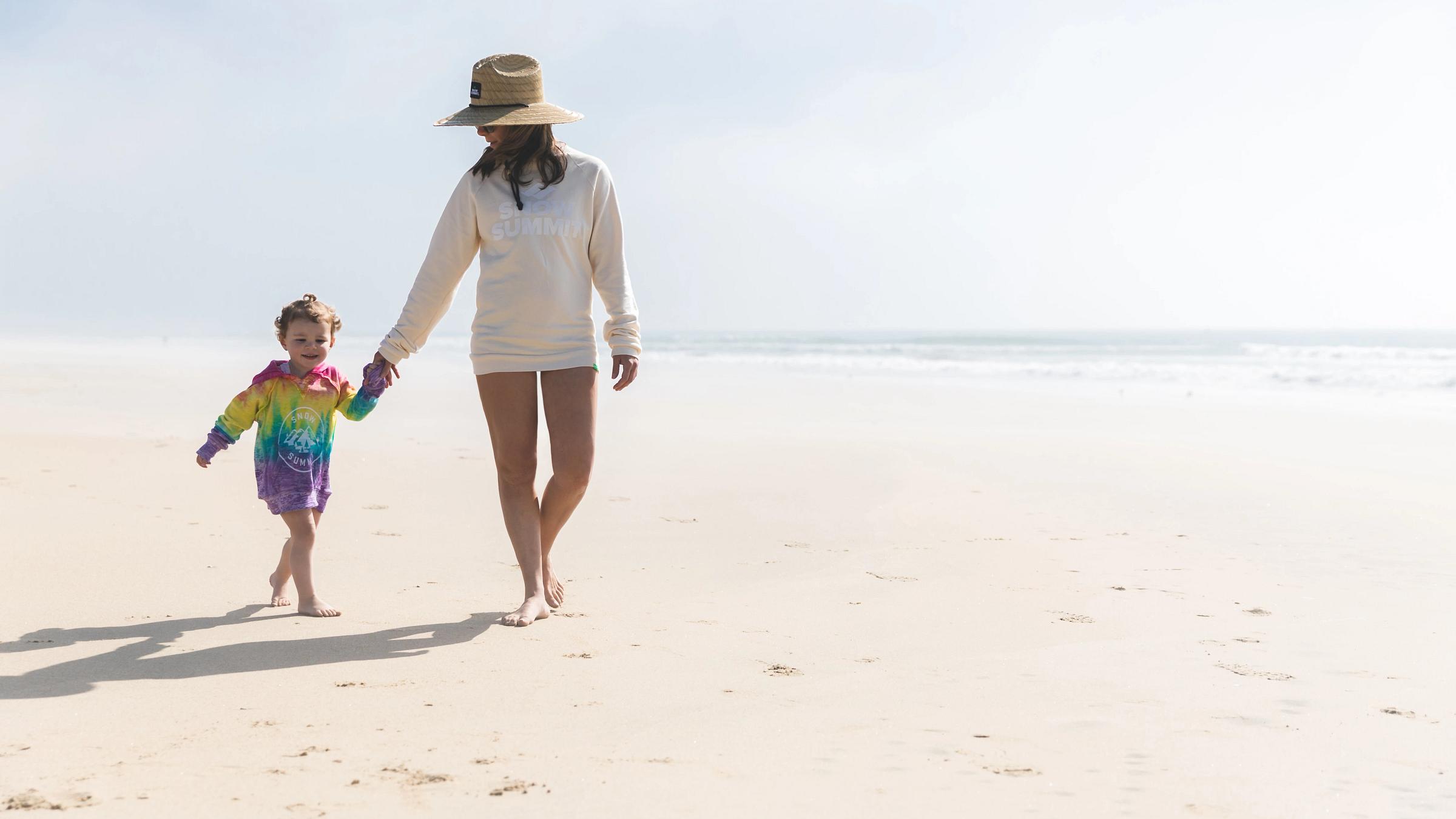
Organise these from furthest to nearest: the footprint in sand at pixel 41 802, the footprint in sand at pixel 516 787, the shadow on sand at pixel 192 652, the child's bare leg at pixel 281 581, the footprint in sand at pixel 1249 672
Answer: the child's bare leg at pixel 281 581 < the footprint in sand at pixel 1249 672 < the shadow on sand at pixel 192 652 < the footprint in sand at pixel 516 787 < the footprint in sand at pixel 41 802

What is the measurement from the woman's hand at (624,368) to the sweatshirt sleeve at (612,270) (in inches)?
0.7

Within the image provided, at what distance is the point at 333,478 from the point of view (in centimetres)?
627

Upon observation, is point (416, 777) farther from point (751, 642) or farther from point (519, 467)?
point (519, 467)

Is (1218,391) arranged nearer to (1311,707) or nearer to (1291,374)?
(1291,374)

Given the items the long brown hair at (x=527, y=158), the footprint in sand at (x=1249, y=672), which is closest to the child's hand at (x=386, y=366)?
the long brown hair at (x=527, y=158)

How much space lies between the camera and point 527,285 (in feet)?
10.9

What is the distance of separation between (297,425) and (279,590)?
1.90ft

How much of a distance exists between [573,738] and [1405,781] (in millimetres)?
1713

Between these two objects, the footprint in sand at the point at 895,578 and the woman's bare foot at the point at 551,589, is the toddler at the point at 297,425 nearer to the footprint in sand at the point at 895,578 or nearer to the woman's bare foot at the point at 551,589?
Answer: the woman's bare foot at the point at 551,589

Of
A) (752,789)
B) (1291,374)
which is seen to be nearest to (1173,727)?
(752,789)

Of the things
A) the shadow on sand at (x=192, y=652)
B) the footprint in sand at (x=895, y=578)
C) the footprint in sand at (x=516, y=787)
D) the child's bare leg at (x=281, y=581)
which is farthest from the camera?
the footprint in sand at (x=895, y=578)

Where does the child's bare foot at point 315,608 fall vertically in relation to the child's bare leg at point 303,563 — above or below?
below

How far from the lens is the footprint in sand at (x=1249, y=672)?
291cm

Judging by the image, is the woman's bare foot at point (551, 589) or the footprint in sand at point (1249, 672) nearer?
the footprint in sand at point (1249, 672)
